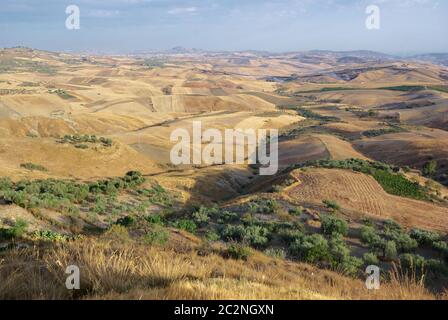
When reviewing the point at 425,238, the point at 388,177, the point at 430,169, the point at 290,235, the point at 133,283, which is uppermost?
the point at 133,283

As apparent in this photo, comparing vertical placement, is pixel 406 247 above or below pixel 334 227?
below

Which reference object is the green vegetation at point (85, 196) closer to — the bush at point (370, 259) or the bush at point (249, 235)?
the bush at point (249, 235)

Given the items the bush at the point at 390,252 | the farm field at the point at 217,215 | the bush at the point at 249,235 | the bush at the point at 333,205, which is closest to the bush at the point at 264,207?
the farm field at the point at 217,215

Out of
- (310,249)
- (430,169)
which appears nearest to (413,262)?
(310,249)

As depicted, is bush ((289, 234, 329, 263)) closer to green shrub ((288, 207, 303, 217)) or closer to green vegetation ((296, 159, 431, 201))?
green shrub ((288, 207, 303, 217))

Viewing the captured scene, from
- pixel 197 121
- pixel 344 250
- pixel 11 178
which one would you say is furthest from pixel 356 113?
pixel 344 250

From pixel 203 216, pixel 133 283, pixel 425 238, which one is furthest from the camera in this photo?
pixel 203 216

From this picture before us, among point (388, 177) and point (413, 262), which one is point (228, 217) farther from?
point (388, 177)
